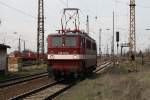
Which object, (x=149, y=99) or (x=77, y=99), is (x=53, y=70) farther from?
(x=149, y=99)

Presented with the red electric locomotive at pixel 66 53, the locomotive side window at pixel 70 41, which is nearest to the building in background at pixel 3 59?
the red electric locomotive at pixel 66 53

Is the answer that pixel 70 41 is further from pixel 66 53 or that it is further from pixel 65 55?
pixel 65 55

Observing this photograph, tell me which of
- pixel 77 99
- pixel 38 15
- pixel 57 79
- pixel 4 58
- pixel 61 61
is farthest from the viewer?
pixel 38 15

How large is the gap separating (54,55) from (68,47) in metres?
1.04

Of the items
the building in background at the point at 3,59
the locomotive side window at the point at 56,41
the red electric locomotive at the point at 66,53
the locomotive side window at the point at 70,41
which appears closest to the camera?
the red electric locomotive at the point at 66,53

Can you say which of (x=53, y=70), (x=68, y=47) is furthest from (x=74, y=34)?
(x=53, y=70)

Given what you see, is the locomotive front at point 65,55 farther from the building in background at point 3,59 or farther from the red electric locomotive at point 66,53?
the building in background at point 3,59

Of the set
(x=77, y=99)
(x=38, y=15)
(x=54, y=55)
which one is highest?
(x=38, y=15)

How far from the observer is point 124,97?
15391mm

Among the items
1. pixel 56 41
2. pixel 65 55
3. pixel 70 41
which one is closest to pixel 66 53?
pixel 65 55

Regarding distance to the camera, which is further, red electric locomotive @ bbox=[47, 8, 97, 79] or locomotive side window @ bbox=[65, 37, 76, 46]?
locomotive side window @ bbox=[65, 37, 76, 46]

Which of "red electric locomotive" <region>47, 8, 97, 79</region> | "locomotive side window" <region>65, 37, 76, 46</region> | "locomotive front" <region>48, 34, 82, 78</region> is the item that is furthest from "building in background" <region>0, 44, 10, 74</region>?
"locomotive side window" <region>65, 37, 76, 46</region>

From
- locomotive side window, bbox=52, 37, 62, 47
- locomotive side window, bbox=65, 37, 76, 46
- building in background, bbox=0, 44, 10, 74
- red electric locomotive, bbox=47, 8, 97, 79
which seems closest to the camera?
red electric locomotive, bbox=47, 8, 97, 79

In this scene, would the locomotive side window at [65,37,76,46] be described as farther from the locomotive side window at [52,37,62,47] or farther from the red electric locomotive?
the locomotive side window at [52,37,62,47]
